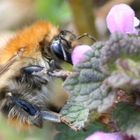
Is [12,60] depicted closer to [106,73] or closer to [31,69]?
[31,69]

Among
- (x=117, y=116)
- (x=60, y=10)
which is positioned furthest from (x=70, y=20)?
(x=117, y=116)

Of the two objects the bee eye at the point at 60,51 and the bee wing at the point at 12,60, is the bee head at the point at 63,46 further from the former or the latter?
the bee wing at the point at 12,60

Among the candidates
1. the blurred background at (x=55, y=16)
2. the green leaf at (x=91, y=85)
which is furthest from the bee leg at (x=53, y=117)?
the blurred background at (x=55, y=16)

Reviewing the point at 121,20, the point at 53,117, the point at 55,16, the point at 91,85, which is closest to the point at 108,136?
the point at 91,85

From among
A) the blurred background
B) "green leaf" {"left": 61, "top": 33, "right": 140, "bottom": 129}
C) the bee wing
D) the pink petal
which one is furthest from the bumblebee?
the blurred background

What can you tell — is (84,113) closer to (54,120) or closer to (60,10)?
(54,120)
